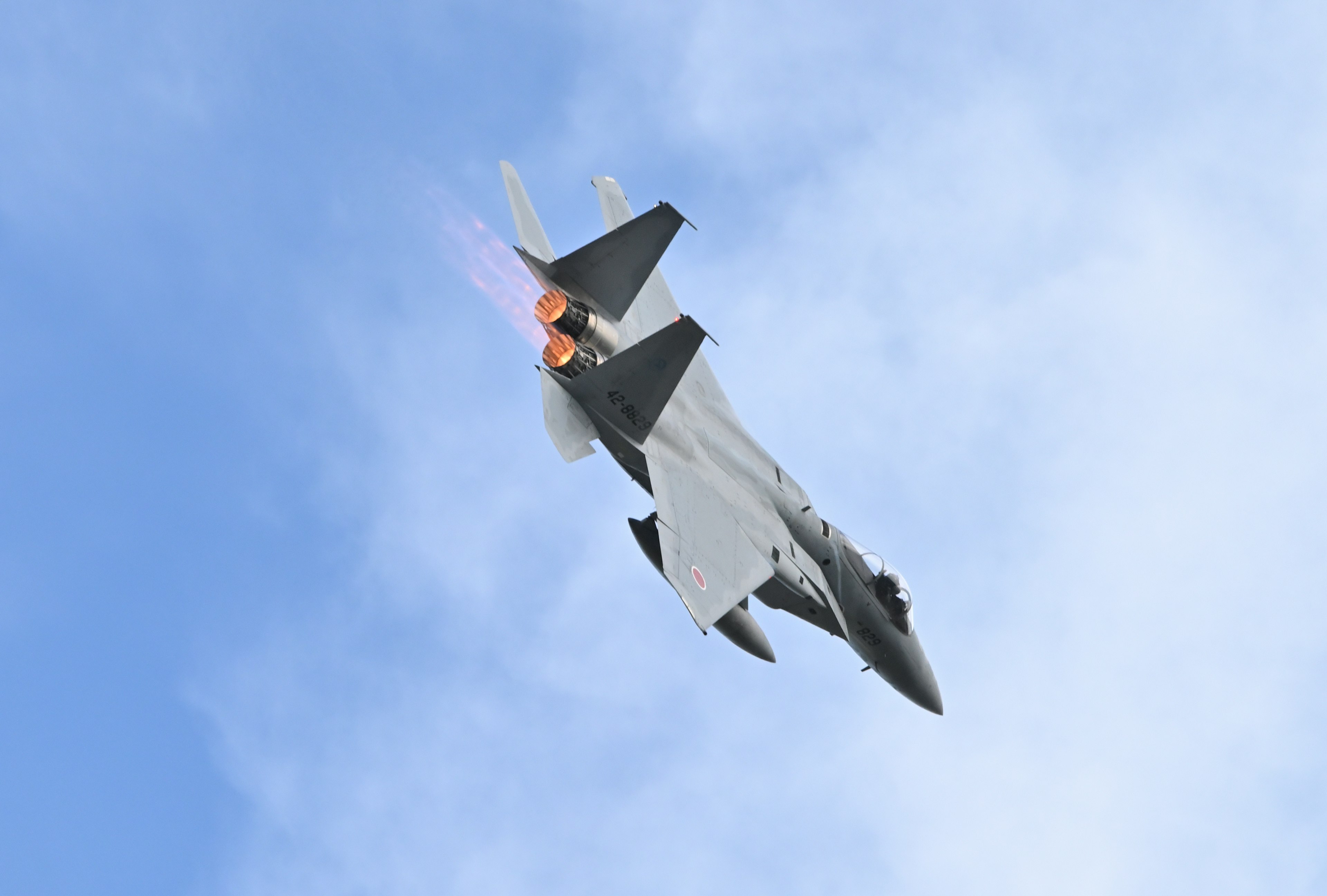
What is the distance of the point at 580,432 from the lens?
67.7 ft

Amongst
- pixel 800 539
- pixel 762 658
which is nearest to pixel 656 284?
pixel 800 539

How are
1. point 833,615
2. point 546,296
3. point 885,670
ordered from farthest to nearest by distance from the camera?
point 885,670
point 833,615
point 546,296

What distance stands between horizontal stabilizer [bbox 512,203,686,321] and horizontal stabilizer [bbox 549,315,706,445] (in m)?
1.81

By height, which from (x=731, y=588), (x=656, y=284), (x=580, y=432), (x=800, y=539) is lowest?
(x=731, y=588)

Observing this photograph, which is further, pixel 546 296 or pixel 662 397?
pixel 546 296

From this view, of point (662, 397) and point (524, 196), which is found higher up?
point (524, 196)

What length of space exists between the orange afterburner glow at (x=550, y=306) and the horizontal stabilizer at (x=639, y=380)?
152cm

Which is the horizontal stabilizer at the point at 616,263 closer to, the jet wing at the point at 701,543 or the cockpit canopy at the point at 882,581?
the jet wing at the point at 701,543

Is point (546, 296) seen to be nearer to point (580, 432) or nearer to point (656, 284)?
point (580, 432)

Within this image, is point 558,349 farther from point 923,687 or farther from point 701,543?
point 923,687

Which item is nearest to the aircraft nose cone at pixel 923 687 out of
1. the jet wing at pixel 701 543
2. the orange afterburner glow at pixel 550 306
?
the jet wing at pixel 701 543

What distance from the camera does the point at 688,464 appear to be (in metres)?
21.9

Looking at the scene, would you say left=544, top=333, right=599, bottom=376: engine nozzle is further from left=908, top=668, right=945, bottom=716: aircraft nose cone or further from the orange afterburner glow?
left=908, top=668, right=945, bottom=716: aircraft nose cone

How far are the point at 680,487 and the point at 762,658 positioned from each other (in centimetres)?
436
